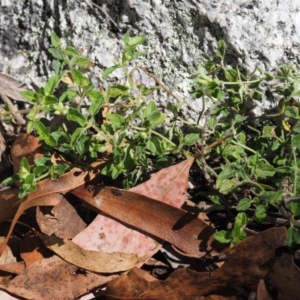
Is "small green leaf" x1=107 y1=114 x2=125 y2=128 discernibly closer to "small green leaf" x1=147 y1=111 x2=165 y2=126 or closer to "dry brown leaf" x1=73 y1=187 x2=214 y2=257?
"small green leaf" x1=147 y1=111 x2=165 y2=126

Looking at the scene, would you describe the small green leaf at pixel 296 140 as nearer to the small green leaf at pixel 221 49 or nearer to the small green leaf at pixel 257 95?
the small green leaf at pixel 257 95

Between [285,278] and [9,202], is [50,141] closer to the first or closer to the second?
[9,202]

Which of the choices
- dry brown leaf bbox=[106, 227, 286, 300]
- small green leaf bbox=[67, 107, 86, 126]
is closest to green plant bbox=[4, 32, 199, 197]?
small green leaf bbox=[67, 107, 86, 126]

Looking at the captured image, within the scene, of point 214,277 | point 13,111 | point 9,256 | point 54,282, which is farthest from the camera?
point 13,111

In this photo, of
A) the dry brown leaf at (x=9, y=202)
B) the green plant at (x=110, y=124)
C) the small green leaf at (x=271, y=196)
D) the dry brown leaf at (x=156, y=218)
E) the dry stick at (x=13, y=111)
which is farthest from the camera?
the dry stick at (x=13, y=111)

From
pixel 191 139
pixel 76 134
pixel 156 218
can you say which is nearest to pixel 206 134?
pixel 191 139

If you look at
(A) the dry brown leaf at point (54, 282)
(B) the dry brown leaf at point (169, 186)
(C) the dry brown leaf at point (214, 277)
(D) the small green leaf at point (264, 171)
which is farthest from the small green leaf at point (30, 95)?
(D) the small green leaf at point (264, 171)

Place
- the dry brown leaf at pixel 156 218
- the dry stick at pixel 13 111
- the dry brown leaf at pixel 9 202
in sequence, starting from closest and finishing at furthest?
1. the dry brown leaf at pixel 156 218
2. the dry brown leaf at pixel 9 202
3. the dry stick at pixel 13 111
